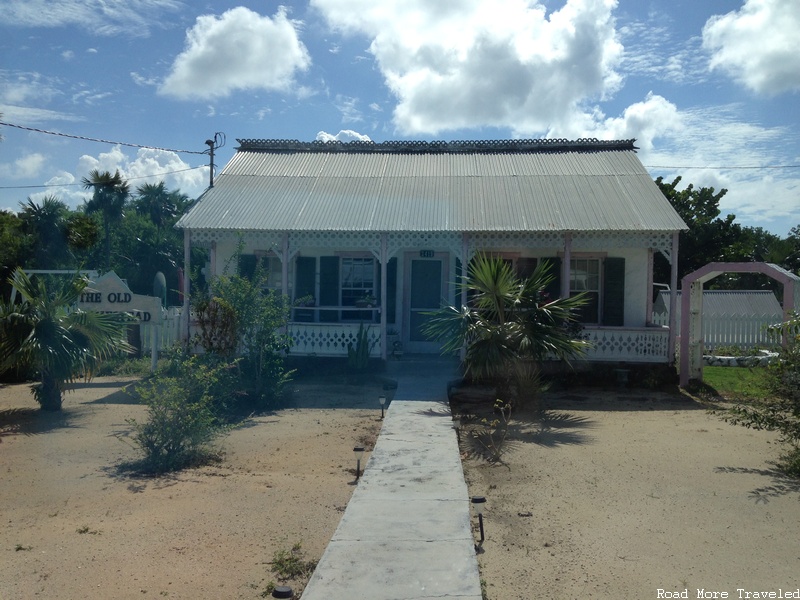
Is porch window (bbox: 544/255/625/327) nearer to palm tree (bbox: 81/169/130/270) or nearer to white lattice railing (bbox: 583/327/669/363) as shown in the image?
white lattice railing (bbox: 583/327/669/363)

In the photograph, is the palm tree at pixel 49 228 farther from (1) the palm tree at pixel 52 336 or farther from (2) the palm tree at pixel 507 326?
(2) the palm tree at pixel 507 326

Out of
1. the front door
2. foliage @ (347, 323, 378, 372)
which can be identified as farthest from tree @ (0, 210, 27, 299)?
the front door

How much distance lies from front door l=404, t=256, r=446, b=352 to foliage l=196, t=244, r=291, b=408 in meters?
4.50

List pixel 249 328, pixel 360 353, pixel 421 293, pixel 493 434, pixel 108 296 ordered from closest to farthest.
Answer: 1. pixel 493 434
2. pixel 249 328
3. pixel 108 296
4. pixel 360 353
5. pixel 421 293

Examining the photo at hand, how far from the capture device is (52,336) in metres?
11.0

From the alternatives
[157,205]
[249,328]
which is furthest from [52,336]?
[157,205]

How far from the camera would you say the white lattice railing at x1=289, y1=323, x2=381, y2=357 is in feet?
49.1

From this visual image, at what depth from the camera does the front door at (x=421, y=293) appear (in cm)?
1653

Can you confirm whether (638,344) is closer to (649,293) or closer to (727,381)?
(649,293)

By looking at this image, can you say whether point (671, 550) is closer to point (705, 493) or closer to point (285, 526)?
point (705, 493)

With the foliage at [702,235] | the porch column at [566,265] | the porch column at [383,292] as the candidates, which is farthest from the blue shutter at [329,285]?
the foliage at [702,235]

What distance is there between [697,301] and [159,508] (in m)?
11.7

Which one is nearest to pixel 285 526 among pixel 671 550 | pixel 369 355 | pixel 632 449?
pixel 671 550

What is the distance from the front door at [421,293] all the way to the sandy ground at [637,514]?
6052 millimetres
